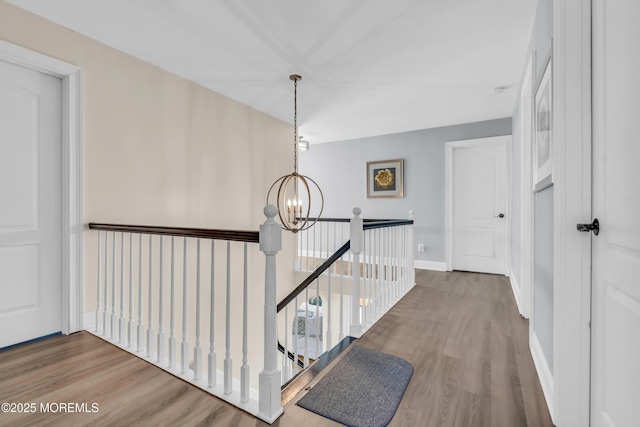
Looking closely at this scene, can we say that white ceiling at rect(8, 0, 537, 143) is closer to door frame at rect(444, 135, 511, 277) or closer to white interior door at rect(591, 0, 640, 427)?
door frame at rect(444, 135, 511, 277)

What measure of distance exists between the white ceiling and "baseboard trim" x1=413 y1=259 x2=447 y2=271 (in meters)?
2.39

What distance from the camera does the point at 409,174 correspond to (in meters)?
4.95

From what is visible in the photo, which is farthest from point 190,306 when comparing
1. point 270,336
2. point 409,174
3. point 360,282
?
point 409,174

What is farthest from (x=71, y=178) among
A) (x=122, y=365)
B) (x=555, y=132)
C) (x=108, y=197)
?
(x=555, y=132)

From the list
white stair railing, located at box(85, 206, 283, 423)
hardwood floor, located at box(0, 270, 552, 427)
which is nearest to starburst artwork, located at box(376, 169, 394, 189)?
white stair railing, located at box(85, 206, 283, 423)

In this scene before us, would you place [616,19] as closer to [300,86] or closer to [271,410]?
[271,410]

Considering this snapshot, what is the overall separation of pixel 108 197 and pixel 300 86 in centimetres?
216

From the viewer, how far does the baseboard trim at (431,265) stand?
466cm

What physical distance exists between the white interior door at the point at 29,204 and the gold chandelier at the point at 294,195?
1.79m

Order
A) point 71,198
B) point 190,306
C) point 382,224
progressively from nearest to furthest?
point 71,198, point 382,224, point 190,306

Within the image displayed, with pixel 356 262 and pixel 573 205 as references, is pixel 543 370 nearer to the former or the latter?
pixel 573 205

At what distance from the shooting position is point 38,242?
220 cm

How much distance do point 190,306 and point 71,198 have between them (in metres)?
1.54

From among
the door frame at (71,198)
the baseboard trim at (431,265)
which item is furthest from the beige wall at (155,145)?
the baseboard trim at (431,265)
